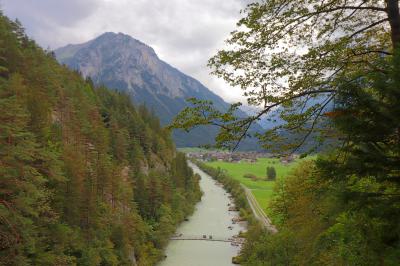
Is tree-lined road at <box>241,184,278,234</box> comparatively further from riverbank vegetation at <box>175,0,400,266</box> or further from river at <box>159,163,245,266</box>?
riverbank vegetation at <box>175,0,400,266</box>

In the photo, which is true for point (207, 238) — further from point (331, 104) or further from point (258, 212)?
point (331, 104)

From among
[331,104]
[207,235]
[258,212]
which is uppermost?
[331,104]

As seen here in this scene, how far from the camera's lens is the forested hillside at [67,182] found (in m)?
21.5

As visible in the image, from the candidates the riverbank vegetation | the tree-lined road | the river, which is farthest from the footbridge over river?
the riverbank vegetation

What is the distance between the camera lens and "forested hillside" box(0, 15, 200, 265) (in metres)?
21.5

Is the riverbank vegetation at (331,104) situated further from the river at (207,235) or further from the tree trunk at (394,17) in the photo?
the river at (207,235)

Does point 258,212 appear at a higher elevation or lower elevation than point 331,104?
lower

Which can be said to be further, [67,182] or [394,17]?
[67,182]

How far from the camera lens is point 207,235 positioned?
68.3 m

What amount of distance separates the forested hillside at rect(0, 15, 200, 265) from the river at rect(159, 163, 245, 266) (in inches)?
108

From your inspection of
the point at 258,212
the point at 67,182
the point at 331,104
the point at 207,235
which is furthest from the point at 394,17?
the point at 258,212

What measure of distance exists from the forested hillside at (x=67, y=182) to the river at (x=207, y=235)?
2.75 meters

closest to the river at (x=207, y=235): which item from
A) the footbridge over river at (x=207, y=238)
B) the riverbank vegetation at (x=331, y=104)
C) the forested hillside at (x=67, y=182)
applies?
the footbridge over river at (x=207, y=238)

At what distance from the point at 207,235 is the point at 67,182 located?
1516 inches
